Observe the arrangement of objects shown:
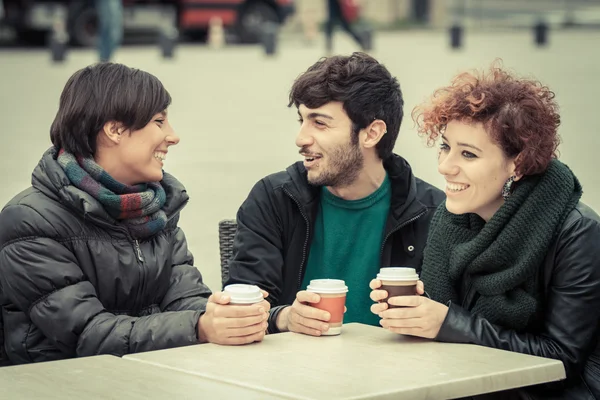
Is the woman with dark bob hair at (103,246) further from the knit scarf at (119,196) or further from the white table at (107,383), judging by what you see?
the white table at (107,383)

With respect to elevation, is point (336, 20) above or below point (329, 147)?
below

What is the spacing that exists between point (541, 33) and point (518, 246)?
22201mm

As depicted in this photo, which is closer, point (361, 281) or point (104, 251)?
point (104, 251)

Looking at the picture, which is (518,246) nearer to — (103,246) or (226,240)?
(103,246)

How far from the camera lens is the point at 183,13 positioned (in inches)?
939

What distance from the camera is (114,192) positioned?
3.54 meters

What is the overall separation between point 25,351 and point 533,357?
1398 millimetres

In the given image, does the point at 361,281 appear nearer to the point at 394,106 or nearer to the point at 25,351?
the point at 394,106

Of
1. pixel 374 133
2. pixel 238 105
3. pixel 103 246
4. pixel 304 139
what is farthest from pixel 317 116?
pixel 238 105

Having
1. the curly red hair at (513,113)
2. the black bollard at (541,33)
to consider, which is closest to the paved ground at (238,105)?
the black bollard at (541,33)

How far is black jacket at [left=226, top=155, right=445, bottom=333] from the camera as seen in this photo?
4.05m

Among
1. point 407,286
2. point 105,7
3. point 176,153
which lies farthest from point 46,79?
point 407,286

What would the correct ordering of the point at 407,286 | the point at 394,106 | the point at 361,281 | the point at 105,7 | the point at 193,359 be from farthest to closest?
the point at 105,7, the point at 394,106, the point at 361,281, the point at 407,286, the point at 193,359

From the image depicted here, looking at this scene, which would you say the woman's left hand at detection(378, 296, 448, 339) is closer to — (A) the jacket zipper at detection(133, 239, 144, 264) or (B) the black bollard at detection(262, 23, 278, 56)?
(A) the jacket zipper at detection(133, 239, 144, 264)
